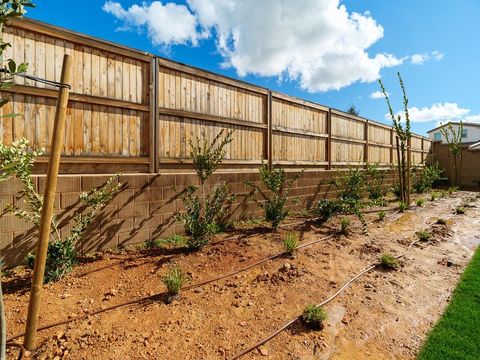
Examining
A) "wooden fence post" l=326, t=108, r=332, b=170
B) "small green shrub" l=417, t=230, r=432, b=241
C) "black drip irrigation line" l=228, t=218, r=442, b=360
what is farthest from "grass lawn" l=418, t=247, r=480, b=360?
"wooden fence post" l=326, t=108, r=332, b=170

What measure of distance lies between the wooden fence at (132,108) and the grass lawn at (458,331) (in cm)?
399

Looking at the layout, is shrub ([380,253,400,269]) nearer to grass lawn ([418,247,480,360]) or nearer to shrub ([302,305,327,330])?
grass lawn ([418,247,480,360])

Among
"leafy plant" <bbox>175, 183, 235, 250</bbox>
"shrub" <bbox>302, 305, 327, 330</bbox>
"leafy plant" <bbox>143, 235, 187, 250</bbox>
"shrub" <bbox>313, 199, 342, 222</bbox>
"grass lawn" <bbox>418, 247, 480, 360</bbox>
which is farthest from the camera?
"shrub" <bbox>313, 199, 342, 222</bbox>

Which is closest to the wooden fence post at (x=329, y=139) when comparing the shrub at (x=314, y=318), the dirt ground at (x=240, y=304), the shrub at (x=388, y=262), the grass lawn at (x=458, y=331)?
the dirt ground at (x=240, y=304)

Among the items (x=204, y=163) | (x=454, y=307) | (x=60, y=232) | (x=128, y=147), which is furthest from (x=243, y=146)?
(x=454, y=307)

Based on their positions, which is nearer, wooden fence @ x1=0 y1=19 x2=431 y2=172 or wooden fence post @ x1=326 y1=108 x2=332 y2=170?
wooden fence @ x1=0 y1=19 x2=431 y2=172

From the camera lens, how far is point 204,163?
14.0ft

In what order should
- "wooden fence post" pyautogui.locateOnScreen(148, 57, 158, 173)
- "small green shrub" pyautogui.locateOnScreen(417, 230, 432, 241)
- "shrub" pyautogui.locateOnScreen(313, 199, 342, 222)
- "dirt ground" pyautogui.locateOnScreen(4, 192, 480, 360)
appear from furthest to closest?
"shrub" pyautogui.locateOnScreen(313, 199, 342, 222), "small green shrub" pyautogui.locateOnScreen(417, 230, 432, 241), "wooden fence post" pyautogui.locateOnScreen(148, 57, 158, 173), "dirt ground" pyautogui.locateOnScreen(4, 192, 480, 360)

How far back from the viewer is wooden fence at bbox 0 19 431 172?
3387 mm

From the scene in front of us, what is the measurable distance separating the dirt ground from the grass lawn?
10 cm

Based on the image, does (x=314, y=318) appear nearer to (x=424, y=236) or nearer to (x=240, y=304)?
(x=240, y=304)

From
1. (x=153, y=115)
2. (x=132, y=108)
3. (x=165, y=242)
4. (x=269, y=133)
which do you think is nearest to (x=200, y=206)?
(x=165, y=242)

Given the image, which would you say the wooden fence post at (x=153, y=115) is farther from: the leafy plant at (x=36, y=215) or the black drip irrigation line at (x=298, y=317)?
the black drip irrigation line at (x=298, y=317)

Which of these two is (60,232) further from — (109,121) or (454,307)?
(454,307)
